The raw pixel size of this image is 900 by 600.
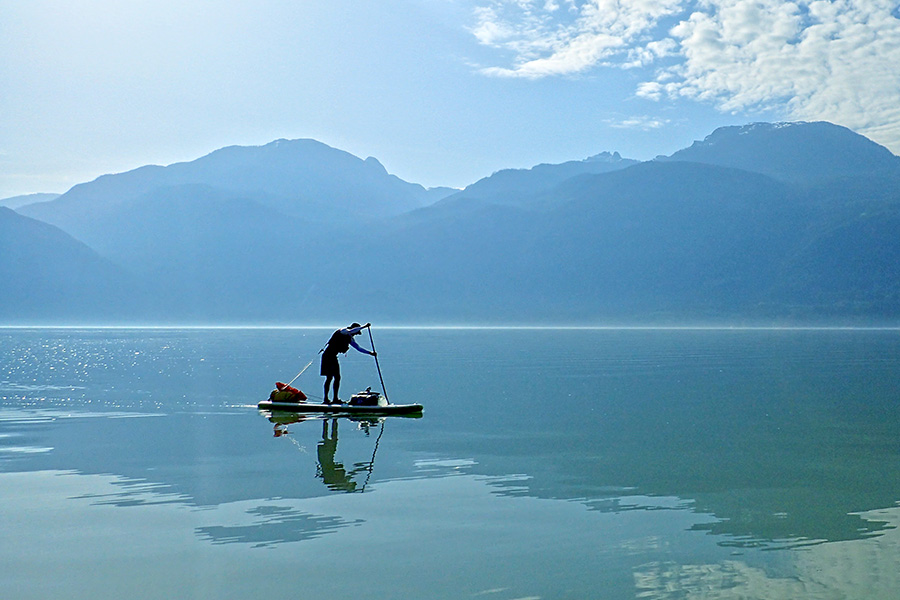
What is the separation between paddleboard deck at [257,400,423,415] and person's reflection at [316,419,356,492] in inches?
189

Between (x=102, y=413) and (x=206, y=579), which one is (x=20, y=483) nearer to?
(x=206, y=579)

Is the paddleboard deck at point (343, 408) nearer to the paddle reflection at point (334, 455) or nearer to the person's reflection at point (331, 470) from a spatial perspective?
the paddle reflection at point (334, 455)

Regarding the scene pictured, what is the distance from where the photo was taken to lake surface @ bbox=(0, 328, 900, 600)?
37.9 ft

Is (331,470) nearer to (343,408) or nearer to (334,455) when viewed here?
(334,455)

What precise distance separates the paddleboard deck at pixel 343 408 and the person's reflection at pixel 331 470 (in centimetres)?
481

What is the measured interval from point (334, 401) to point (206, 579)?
67.6 feet

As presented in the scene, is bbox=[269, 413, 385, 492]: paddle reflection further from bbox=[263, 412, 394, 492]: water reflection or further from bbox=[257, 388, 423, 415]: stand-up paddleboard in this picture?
bbox=[257, 388, 423, 415]: stand-up paddleboard

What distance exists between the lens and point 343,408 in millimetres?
30969

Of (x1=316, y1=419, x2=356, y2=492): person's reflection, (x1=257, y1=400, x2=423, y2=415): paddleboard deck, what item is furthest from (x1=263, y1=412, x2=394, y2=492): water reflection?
(x1=257, y1=400, x2=423, y2=415): paddleboard deck

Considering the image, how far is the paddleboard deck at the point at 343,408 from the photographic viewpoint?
98.3 feet

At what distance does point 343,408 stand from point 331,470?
37.9 ft

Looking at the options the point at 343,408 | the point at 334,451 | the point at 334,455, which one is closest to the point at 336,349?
the point at 343,408

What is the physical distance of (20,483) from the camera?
17719mm

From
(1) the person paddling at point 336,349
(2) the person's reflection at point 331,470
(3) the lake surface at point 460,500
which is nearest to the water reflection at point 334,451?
(2) the person's reflection at point 331,470
